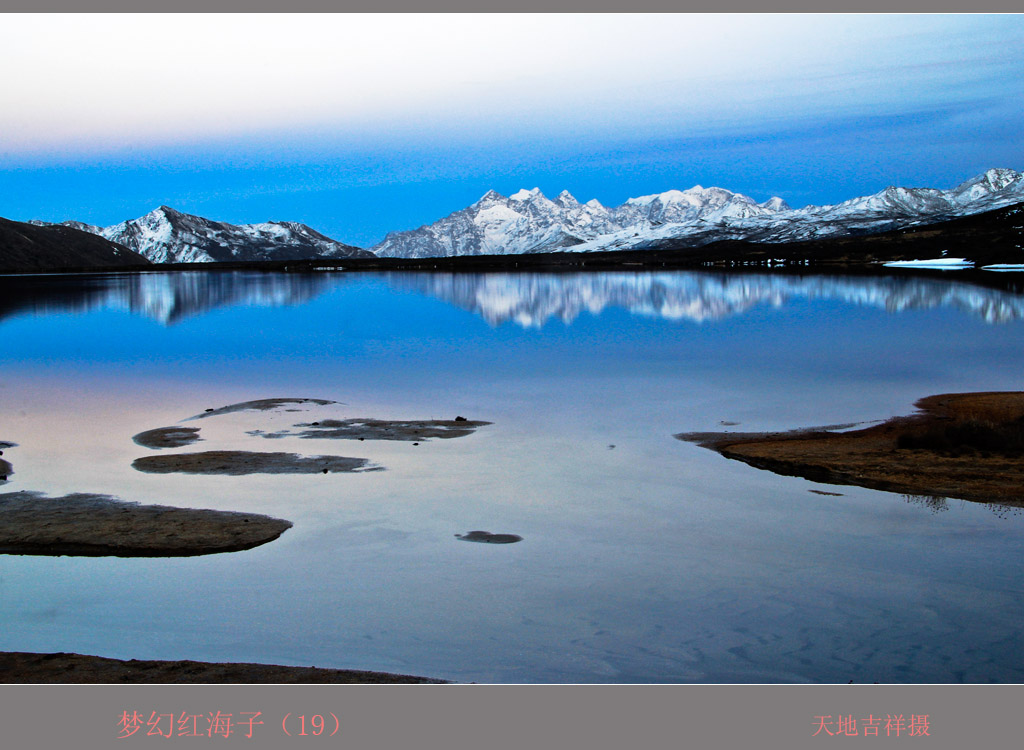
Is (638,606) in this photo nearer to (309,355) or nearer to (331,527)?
(331,527)

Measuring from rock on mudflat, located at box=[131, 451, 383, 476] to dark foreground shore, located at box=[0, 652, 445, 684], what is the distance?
10293 mm

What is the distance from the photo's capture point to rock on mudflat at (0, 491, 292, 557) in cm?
1642

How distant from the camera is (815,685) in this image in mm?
10805

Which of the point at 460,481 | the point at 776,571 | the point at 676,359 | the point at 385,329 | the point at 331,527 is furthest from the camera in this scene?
the point at 385,329

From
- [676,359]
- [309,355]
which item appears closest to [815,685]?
[676,359]

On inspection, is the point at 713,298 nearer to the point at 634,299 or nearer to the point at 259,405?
the point at 634,299

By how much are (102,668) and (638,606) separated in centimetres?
773

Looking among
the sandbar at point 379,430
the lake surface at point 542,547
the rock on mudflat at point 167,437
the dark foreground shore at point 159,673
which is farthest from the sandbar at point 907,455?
the rock on mudflat at point 167,437

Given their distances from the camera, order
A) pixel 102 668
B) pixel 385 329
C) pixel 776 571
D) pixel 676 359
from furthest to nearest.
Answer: pixel 385 329 < pixel 676 359 < pixel 776 571 < pixel 102 668

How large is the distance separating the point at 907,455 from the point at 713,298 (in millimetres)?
85515

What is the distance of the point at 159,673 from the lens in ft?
38.5

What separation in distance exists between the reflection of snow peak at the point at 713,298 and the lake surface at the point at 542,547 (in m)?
40.0

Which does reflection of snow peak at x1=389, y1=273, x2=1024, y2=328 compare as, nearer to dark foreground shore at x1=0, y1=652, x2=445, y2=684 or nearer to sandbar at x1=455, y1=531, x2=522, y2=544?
sandbar at x1=455, y1=531, x2=522, y2=544

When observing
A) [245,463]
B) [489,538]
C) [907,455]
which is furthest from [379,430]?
[907,455]
